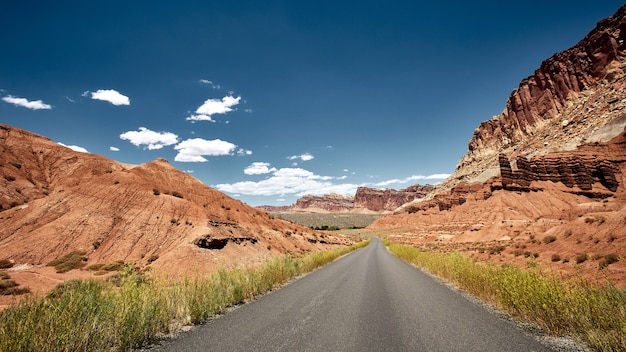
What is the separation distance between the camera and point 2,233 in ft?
90.1

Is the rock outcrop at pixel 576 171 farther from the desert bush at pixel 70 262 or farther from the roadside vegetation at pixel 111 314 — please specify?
the desert bush at pixel 70 262

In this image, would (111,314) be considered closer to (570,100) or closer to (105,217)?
(105,217)

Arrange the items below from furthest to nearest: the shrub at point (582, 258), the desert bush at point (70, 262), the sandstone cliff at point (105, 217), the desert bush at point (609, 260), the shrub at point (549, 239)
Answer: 1. the shrub at point (549, 239)
2. the sandstone cliff at point (105, 217)
3. the desert bush at point (70, 262)
4. the shrub at point (582, 258)
5. the desert bush at point (609, 260)

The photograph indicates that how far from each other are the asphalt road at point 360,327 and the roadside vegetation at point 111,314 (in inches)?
28.9

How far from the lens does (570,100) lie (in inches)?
5044

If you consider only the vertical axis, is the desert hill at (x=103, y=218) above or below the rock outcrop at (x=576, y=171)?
below

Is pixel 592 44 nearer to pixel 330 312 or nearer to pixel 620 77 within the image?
pixel 620 77

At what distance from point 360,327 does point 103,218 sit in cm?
3505

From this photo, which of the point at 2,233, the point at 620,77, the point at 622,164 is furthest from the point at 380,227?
the point at 2,233

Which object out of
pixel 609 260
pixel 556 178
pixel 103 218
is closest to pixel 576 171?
pixel 556 178

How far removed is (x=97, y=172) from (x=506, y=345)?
50.4m

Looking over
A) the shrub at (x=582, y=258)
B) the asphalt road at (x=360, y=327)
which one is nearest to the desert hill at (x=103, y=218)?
the asphalt road at (x=360, y=327)

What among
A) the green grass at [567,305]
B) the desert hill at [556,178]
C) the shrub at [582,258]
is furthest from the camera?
the desert hill at [556,178]

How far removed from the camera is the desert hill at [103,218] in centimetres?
2750
